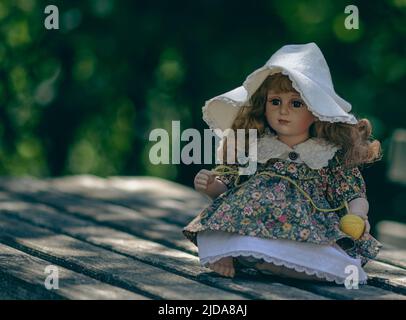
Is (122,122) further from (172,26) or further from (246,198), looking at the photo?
(246,198)

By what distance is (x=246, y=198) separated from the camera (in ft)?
11.9

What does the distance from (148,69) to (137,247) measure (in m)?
3.34

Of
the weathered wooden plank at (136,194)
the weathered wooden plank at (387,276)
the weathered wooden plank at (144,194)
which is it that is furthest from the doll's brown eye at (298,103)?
the weathered wooden plank at (144,194)

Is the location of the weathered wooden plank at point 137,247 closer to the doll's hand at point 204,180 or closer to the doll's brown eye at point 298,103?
the doll's hand at point 204,180

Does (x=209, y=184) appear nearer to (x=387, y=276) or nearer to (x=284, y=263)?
(x=284, y=263)

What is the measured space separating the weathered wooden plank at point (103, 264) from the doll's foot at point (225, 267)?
112mm

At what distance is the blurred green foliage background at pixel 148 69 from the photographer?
21.1 ft

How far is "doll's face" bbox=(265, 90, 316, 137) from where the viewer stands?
368cm

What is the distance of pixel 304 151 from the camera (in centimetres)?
372

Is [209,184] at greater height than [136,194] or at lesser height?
lesser

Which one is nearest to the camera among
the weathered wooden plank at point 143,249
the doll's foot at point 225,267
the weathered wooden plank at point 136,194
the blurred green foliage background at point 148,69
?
the weathered wooden plank at point 143,249

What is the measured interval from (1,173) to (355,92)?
3321mm

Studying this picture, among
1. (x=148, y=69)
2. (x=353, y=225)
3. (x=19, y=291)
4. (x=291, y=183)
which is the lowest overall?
(x=19, y=291)

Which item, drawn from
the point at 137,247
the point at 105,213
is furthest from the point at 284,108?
the point at 105,213
